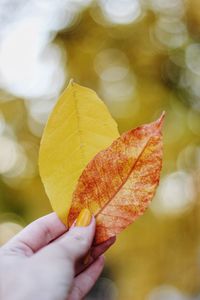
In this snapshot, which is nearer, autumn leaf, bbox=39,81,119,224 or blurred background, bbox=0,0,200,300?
autumn leaf, bbox=39,81,119,224

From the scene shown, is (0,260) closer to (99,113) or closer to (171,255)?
(99,113)

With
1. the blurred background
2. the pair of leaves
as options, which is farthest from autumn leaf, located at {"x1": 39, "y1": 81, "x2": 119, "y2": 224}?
the blurred background

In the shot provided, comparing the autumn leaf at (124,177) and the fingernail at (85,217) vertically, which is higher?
the autumn leaf at (124,177)

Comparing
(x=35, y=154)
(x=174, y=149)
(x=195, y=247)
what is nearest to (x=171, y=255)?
(x=195, y=247)

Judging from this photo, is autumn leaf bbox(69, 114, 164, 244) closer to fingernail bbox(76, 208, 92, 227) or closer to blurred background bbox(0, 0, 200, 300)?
fingernail bbox(76, 208, 92, 227)

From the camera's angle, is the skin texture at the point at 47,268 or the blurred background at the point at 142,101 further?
the blurred background at the point at 142,101

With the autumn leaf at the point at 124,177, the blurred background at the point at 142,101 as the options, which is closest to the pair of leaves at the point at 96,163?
the autumn leaf at the point at 124,177

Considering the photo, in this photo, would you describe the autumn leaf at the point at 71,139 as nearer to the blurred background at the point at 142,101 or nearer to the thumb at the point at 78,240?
the thumb at the point at 78,240

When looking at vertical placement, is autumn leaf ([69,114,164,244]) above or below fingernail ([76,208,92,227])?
above

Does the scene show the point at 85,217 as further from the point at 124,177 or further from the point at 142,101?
the point at 142,101
